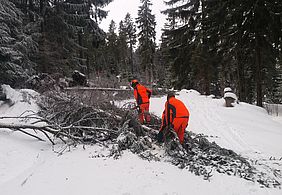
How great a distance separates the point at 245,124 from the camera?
7.69 metres

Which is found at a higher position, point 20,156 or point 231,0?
point 231,0

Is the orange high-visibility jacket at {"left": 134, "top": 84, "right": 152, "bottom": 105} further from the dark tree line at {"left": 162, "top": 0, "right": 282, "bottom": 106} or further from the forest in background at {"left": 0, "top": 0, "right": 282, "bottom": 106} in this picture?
the dark tree line at {"left": 162, "top": 0, "right": 282, "bottom": 106}

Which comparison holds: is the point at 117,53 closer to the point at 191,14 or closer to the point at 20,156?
the point at 191,14

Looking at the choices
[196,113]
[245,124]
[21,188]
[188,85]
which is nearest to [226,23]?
[196,113]

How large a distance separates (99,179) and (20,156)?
5.75 feet

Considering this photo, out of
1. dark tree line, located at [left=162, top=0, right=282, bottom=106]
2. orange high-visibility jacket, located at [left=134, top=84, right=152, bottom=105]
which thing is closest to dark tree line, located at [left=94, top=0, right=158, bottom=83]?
dark tree line, located at [left=162, top=0, right=282, bottom=106]

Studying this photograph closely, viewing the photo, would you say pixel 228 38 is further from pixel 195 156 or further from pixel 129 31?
pixel 129 31

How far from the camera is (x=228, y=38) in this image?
41.7 feet

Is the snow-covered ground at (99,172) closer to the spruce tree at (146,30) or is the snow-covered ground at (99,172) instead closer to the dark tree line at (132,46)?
the dark tree line at (132,46)

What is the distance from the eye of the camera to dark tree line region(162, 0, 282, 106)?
11.0 meters

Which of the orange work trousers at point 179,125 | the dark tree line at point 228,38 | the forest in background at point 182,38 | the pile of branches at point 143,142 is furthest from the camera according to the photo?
the dark tree line at point 228,38

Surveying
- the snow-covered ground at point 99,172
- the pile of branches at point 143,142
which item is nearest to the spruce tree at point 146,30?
the pile of branches at point 143,142

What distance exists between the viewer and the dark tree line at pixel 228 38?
432 inches

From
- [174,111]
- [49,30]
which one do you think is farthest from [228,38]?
[49,30]
